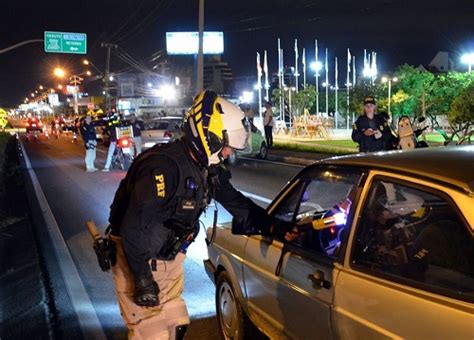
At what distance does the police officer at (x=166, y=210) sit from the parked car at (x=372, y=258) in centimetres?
62

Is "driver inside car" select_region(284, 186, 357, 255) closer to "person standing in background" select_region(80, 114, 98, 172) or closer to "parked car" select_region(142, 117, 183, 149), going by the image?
"person standing in background" select_region(80, 114, 98, 172)

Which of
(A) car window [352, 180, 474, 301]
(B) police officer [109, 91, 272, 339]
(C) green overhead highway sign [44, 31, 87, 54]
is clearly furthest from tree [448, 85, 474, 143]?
(C) green overhead highway sign [44, 31, 87, 54]

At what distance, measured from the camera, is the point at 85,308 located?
17.1 ft

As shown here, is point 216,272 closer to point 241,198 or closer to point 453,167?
point 241,198

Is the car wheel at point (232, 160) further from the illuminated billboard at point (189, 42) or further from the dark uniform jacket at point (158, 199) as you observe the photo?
the illuminated billboard at point (189, 42)

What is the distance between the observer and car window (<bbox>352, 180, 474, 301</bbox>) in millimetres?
2291

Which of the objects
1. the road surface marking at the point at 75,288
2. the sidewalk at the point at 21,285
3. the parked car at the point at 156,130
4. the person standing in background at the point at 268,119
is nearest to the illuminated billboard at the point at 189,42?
the person standing in background at the point at 268,119

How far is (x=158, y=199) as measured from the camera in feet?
8.89

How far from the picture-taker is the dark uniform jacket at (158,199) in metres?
2.72

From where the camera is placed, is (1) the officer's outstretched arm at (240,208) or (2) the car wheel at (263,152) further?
(2) the car wheel at (263,152)

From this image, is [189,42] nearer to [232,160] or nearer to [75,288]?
[232,160]

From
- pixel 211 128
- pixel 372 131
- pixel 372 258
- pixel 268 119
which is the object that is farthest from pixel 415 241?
pixel 268 119

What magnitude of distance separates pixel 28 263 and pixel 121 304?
13.7ft

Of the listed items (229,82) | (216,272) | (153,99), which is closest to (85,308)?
(216,272)
